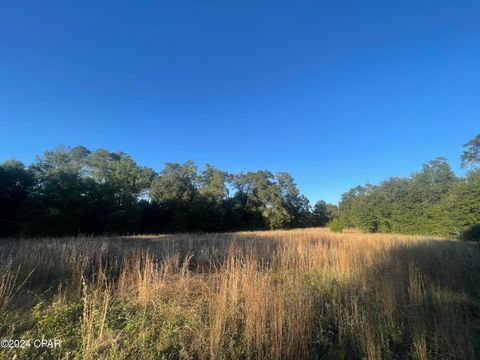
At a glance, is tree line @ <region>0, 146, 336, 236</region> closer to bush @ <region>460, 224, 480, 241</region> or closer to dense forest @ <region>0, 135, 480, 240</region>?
dense forest @ <region>0, 135, 480, 240</region>

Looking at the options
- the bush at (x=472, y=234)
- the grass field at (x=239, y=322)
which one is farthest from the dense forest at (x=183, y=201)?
the grass field at (x=239, y=322)

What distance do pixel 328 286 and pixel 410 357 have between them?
177 centimetres

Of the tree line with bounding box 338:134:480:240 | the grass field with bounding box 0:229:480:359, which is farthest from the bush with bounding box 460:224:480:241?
the grass field with bounding box 0:229:480:359

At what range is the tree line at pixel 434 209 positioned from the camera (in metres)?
17.9

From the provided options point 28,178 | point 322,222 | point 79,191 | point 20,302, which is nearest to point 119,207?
point 79,191

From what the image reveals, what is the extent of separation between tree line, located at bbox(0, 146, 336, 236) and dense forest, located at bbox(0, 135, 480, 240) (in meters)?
0.09

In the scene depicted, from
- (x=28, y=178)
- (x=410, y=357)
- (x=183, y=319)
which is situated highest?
(x=28, y=178)

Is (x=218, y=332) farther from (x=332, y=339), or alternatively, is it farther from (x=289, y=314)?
(x=332, y=339)

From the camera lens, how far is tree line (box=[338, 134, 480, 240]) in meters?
17.9

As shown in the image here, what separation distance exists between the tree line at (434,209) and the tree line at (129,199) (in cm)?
1436

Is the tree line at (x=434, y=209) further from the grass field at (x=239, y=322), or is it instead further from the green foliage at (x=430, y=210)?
the grass field at (x=239, y=322)

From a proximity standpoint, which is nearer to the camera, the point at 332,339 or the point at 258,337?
the point at 258,337

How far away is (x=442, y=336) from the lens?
8.27 ft

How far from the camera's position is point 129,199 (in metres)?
26.1
